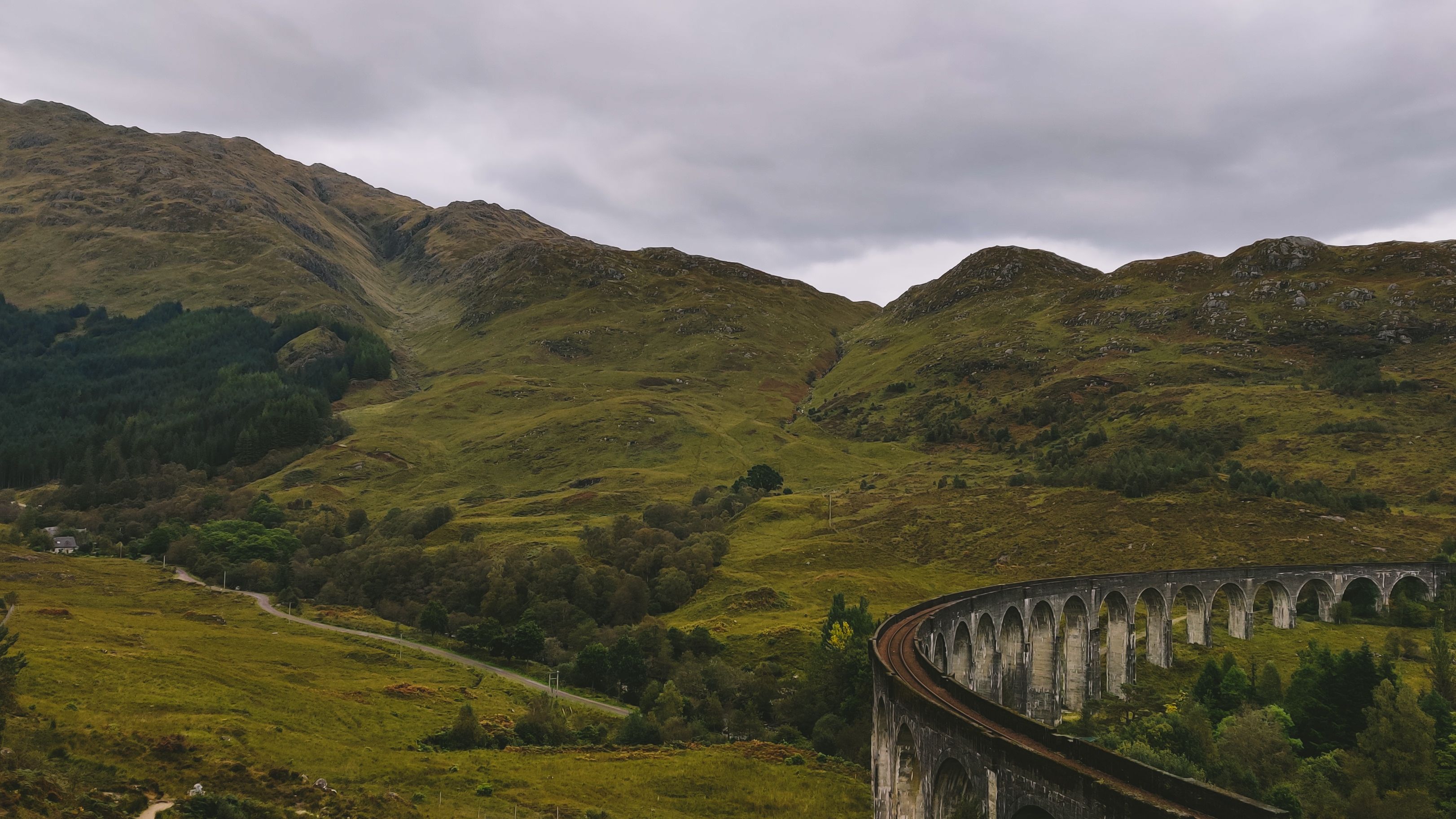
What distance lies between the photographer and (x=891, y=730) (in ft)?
140

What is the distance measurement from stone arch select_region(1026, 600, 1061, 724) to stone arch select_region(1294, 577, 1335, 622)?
38115mm

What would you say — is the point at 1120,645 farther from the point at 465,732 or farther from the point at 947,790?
the point at 465,732

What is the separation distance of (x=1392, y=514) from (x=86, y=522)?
217586 millimetres

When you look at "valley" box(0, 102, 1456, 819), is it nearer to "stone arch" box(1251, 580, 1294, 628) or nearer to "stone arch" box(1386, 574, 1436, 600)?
"stone arch" box(1251, 580, 1294, 628)

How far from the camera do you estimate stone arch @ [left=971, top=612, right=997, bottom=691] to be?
6788 cm

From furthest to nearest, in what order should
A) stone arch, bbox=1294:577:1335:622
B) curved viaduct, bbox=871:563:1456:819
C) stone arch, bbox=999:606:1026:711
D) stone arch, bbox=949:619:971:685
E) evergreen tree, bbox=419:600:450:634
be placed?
1. evergreen tree, bbox=419:600:450:634
2. stone arch, bbox=1294:577:1335:622
3. stone arch, bbox=999:606:1026:711
4. stone arch, bbox=949:619:971:685
5. curved viaduct, bbox=871:563:1456:819

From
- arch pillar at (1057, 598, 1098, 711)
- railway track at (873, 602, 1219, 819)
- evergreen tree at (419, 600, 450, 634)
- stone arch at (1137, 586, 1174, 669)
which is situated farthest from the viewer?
evergreen tree at (419, 600, 450, 634)

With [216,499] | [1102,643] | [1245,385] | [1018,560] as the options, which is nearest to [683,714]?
[1102,643]

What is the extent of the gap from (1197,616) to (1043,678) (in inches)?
981

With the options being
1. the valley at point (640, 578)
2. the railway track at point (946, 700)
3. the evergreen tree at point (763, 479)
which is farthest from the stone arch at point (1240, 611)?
the evergreen tree at point (763, 479)

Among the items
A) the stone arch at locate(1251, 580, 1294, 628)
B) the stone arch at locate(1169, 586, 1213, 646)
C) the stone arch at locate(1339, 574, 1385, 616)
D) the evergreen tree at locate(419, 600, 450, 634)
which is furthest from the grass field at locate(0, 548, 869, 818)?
the stone arch at locate(1339, 574, 1385, 616)

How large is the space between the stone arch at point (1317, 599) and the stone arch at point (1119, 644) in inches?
1102

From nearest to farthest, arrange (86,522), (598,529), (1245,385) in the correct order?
(598,529) → (86,522) → (1245,385)

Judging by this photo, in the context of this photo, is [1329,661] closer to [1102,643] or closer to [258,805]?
[1102,643]
